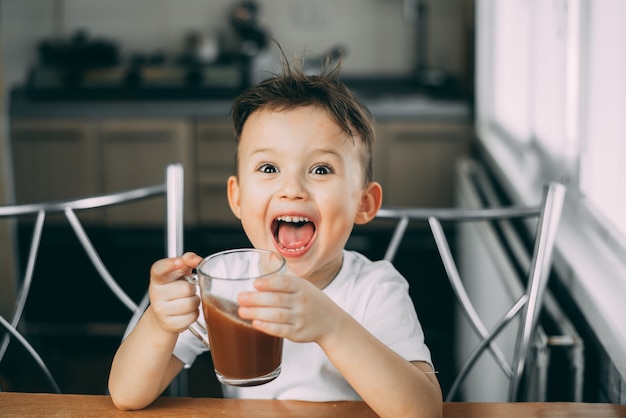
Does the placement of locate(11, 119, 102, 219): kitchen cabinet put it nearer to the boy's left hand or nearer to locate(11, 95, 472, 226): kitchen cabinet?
locate(11, 95, 472, 226): kitchen cabinet

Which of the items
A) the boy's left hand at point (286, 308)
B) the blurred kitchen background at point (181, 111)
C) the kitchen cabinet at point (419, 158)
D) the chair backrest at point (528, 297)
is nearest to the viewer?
the boy's left hand at point (286, 308)

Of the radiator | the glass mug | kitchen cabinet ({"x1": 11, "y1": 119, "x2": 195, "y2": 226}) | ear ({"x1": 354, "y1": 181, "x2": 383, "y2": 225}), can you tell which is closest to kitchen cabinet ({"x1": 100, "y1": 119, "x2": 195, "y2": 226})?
kitchen cabinet ({"x1": 11, "y1": 119, "x2": 195, "y2": 226})

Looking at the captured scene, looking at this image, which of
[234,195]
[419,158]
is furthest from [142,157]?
[234,195]

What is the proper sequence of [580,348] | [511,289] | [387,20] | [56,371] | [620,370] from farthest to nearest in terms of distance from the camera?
[387,20], [56,371], [511,289], [580,348], [620,370]

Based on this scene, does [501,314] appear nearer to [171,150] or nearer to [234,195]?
[234,195]

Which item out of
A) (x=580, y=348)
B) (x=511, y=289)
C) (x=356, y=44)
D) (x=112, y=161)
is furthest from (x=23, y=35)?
(x=580, y=348)

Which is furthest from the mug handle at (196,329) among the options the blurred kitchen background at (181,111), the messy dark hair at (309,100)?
the blurred kitchen background at (181,111)

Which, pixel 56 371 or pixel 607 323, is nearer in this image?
pixel 607 323

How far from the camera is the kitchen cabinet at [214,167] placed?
349cm

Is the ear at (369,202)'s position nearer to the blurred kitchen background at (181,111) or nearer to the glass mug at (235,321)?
the glass mug at (235,321)

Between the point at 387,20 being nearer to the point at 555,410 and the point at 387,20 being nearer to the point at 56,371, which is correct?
the point at 56,371

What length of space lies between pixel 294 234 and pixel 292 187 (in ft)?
0.21

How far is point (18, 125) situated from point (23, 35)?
0.64m

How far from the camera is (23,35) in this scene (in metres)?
3.96
